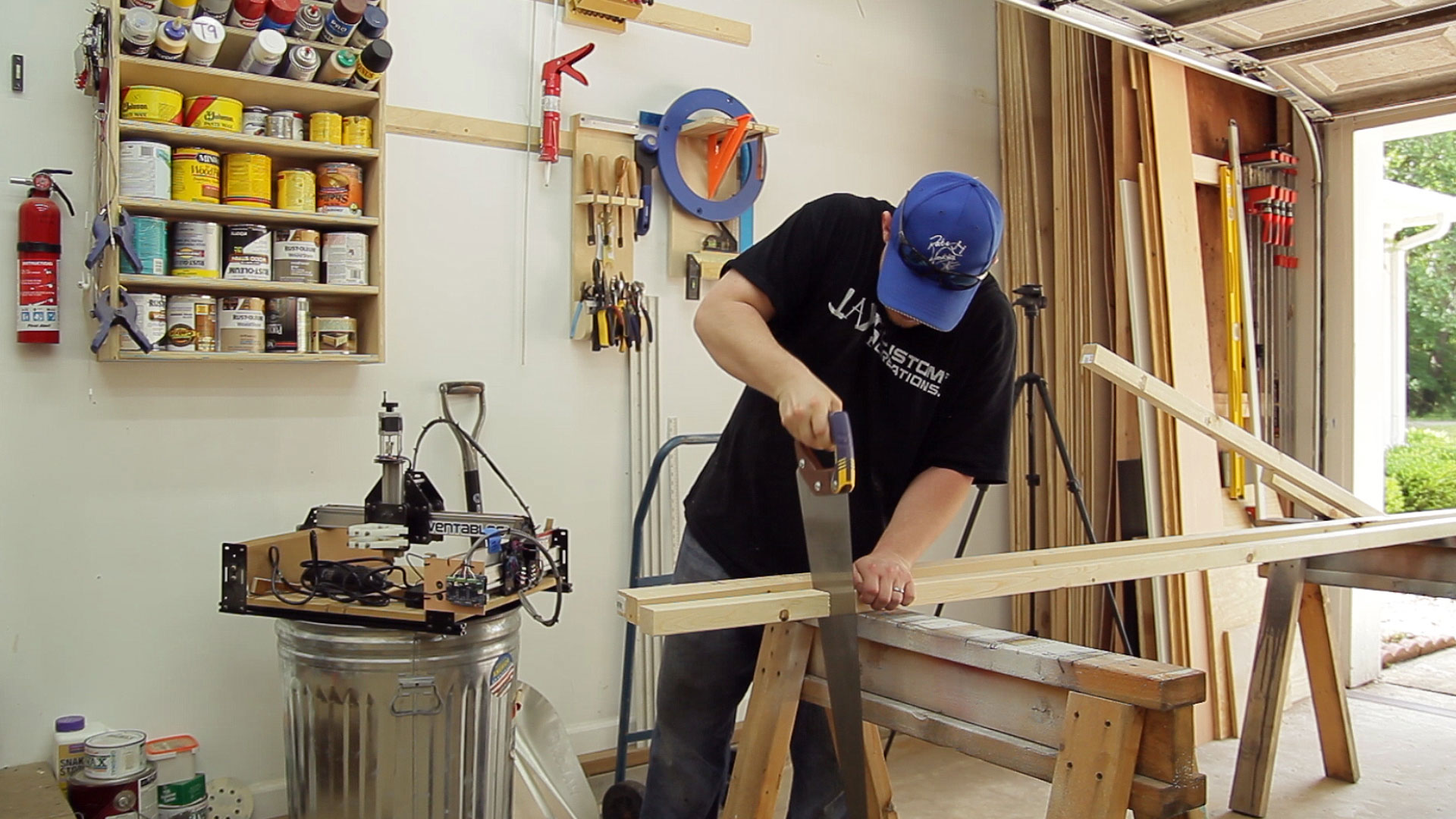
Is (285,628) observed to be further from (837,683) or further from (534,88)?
(534,88)

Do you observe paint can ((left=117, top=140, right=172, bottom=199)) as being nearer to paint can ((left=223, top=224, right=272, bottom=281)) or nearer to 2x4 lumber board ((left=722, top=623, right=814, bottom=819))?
paint can ((left=223, top=224, right=272, bottom=281))

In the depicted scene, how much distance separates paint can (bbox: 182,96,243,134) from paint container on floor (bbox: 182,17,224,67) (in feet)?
0.30

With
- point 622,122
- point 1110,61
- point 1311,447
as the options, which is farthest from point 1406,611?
point 622,122

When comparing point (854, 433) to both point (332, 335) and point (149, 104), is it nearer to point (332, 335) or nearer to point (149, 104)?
point (332, 335)

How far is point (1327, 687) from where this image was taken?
340 centimetres

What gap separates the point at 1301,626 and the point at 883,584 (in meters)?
2.44

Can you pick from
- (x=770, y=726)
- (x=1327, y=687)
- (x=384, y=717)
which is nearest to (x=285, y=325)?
(x=384, y=717)

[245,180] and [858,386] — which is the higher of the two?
[245,180]

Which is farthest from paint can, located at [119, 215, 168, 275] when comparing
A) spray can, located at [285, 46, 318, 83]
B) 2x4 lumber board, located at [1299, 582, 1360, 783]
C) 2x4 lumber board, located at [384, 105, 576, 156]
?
2x4 lumber board, located at [1299, 582, 1360, 783]

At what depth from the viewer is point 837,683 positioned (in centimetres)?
154

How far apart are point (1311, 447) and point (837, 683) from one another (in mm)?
3655

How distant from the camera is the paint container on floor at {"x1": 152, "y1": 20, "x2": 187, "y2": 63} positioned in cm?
241

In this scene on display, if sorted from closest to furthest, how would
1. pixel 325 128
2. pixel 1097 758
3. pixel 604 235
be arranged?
1. pixel 1097 758
2. pixel 325 128
3. pixel 604 235

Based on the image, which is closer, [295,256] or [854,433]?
[854,433]
